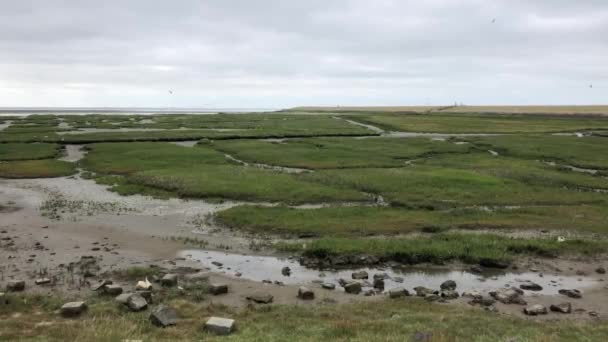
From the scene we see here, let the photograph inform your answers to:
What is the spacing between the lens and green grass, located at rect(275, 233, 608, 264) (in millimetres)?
19203

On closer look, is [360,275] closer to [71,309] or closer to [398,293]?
[398,293]

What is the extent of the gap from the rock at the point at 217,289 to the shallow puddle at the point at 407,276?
182 centimetres

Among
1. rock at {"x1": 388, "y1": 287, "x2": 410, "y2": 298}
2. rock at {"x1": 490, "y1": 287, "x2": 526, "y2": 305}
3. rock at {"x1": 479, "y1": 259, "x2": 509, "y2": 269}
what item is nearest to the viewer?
rock at {"x1": 490, "y1": 287, "x2": 526, "y2": 305}

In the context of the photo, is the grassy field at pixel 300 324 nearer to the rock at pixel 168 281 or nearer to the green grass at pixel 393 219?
the rock at pixel 168 281

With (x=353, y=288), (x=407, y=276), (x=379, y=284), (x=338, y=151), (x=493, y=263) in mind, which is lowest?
(x=407, y=276)

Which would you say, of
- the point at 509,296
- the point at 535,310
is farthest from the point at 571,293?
the point at 535,310

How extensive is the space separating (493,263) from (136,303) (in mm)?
13171

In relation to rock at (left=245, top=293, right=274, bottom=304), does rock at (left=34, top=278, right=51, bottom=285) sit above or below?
above

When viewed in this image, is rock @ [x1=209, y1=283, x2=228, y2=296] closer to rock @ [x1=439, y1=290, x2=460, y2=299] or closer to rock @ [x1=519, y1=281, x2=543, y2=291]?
rock @ [x1=439, y1=290, x2=460, y2=299]

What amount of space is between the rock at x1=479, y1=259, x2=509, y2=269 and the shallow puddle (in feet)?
2.23

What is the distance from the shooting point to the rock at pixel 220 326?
38.0 ft

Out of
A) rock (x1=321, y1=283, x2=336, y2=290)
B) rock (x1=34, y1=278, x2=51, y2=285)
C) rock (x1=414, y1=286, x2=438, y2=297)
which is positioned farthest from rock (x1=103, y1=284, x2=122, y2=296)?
rock (x1=414, y1=286, x2=438, y2=297)

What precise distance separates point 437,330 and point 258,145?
50018 millimetres

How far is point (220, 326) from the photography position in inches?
457
